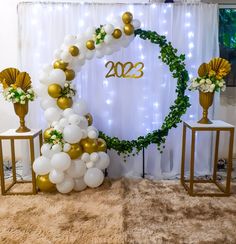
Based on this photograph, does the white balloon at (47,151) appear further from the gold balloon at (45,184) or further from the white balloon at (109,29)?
the white balloon at (109,29)

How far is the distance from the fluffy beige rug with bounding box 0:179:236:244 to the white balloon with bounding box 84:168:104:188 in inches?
3.4

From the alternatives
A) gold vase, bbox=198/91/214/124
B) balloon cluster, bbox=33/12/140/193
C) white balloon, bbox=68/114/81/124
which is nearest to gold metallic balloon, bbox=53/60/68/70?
balloon cluster, bbox=33/12/140/193

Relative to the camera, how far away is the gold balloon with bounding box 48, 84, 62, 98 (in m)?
3.04

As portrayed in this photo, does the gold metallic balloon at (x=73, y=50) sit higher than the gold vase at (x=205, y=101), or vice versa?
the gold metallic balloon at (x=73, y=50)

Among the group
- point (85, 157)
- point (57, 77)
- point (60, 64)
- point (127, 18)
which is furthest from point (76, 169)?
point (127, 18)

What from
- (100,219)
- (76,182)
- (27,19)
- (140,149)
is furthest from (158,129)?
(27,19)

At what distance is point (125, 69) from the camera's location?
11.5 feet

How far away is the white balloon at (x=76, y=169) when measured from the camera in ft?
9.89

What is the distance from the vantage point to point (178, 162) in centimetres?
371

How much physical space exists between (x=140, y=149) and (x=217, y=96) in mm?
1094

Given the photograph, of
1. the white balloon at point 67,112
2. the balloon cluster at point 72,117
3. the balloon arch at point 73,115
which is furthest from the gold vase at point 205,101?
the white balloon at point 67,112

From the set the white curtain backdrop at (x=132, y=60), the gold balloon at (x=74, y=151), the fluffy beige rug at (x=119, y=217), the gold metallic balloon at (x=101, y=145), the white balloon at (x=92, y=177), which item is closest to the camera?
the fluffy beige rug at (x=119, y=217)

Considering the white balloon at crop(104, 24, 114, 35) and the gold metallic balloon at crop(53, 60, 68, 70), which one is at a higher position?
the white balloon at crop(104, 24, 114, 35)

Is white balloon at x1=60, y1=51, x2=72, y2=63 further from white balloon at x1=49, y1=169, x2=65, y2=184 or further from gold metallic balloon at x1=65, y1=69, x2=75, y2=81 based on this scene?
white balloon at x1=49, y1=169, x2=65, y2=184
